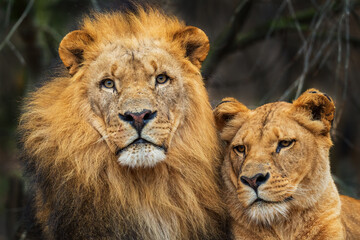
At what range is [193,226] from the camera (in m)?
3.52

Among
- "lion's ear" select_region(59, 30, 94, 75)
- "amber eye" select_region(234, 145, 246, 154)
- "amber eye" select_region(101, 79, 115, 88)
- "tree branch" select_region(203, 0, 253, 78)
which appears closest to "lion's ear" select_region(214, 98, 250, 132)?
"amber eye" select_region(234, 145, 246, 154)

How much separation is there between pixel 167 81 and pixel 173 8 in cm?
199

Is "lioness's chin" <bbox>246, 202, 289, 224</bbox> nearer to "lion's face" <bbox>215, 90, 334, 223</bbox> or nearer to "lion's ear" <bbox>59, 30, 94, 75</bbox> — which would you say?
"lion's face" <bbox>215, 90, 334, 223</bbox>

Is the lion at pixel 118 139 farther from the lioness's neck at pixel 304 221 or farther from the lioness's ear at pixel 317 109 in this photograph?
the lioness's ear at pixel 317 109

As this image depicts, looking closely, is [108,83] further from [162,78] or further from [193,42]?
[193,42]

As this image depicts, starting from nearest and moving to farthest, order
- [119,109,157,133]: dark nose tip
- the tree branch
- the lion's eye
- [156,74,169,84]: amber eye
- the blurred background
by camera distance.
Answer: [119,109,157,133]: dark nose tip → the lion's eye → [156,74,169,84]: amber eye → the blurred background → the tree branch

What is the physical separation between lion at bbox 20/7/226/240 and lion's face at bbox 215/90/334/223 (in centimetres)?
24

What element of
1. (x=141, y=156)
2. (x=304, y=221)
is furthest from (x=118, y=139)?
(x=304, y=221)

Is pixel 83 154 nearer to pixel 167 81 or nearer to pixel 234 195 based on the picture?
pixel 167 81

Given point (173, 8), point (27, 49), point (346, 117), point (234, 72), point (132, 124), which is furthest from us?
point (234, 72)

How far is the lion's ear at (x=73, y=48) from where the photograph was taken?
3.39m

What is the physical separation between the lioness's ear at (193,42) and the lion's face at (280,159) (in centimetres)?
50

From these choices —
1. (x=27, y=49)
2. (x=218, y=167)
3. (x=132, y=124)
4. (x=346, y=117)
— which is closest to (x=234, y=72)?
(x=346, y=117)

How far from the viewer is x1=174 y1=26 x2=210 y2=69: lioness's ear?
11.6 ft
